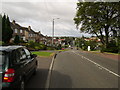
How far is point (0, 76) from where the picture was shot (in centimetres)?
332

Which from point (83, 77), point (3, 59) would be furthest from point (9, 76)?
point (83, 77)

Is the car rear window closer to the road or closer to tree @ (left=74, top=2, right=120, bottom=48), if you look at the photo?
the road

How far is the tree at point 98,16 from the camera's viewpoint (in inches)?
1038

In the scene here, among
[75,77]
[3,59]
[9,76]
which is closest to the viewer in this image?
[9,76]

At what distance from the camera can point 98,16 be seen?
28328mm

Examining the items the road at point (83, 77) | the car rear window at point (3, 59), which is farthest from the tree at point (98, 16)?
the car rear window at point (3, 59)

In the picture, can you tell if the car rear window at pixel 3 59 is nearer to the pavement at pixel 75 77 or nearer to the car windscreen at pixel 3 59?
the car windscreen at pixel 3 59

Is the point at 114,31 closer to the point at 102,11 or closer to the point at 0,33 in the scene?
the point at 102,11

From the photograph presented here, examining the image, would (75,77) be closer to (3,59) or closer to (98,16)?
(3,59)

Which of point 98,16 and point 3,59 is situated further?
point 98,16

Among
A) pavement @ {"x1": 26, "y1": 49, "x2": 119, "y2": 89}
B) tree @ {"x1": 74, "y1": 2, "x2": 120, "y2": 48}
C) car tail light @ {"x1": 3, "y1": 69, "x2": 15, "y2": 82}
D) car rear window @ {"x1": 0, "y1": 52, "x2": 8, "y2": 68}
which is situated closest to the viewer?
car tail light @ {"x1": 3, "y1": 69, "x2": 15, "y2": 82}

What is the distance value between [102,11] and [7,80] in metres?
28.5

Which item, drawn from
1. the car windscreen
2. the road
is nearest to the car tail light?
the car windscreen

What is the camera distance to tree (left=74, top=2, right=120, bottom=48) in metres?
26.4
